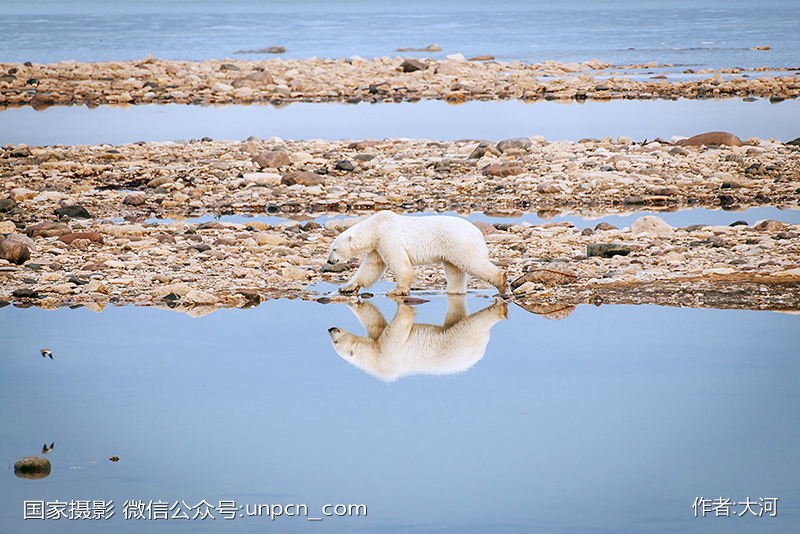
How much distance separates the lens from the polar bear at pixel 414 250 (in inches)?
282

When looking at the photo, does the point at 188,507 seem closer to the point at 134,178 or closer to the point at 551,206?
the point at 551,206

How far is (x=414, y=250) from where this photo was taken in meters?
7.25

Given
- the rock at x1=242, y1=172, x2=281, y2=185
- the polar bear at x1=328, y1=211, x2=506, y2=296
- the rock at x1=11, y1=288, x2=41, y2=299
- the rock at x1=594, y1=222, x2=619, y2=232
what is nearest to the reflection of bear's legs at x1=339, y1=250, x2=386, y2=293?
the polar bear at x1=328, y1=211, x2=506, y2=296

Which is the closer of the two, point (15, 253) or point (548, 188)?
point (15, 253)

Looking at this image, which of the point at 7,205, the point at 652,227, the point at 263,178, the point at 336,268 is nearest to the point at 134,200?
the point at 7,205

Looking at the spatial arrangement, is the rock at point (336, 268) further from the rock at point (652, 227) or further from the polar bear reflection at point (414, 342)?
the rock at point (652, 227)

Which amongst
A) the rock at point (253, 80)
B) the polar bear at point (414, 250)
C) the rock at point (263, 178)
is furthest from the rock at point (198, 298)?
the rock at point (253, 80)

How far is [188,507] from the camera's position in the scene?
446cm

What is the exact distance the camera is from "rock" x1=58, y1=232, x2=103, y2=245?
9.08 m

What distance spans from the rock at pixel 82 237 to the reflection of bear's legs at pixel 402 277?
10.5 feet

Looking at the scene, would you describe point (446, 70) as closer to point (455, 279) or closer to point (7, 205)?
point (7, 205)

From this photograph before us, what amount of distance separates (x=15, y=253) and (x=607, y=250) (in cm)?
504

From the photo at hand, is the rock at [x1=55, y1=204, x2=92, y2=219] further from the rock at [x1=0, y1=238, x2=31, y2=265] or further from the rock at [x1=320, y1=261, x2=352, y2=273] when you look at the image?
the rock at [x1=320, y1=261, x2=352, y2=273]

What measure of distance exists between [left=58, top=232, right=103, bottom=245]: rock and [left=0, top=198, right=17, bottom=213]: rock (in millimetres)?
2085
